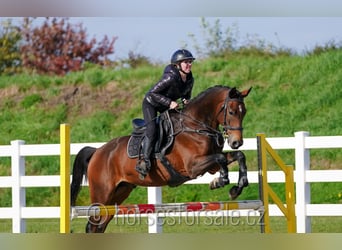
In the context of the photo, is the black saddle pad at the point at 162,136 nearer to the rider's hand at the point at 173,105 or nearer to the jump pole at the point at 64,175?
the rider's hand at the point at 173,105

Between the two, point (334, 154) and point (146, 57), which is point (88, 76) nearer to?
point (146, 57)

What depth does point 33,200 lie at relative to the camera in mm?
16906

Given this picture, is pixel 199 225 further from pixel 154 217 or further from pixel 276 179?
pixel 276 179

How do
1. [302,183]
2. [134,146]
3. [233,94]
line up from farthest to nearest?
1. [302,183]
2. [134,146]
3. [233,94]

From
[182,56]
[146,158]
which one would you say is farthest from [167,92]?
[146,158]

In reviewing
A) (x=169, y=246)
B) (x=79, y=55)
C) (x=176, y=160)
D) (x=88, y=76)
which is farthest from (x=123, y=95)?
(x=169, y=246)

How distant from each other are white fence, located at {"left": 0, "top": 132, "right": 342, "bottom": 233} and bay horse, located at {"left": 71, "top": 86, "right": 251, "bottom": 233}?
62.4 inches

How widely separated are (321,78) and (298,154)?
7357mm

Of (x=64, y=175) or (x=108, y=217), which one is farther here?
(x=108, y=217)

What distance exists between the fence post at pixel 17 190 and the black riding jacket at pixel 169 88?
11.3 feet

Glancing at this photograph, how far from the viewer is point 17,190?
12.8 m

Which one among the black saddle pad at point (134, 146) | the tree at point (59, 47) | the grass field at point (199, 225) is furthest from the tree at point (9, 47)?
the black saddle pad at point (134, 146)

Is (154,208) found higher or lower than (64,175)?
lower

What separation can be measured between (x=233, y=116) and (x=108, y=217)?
6.39ft
